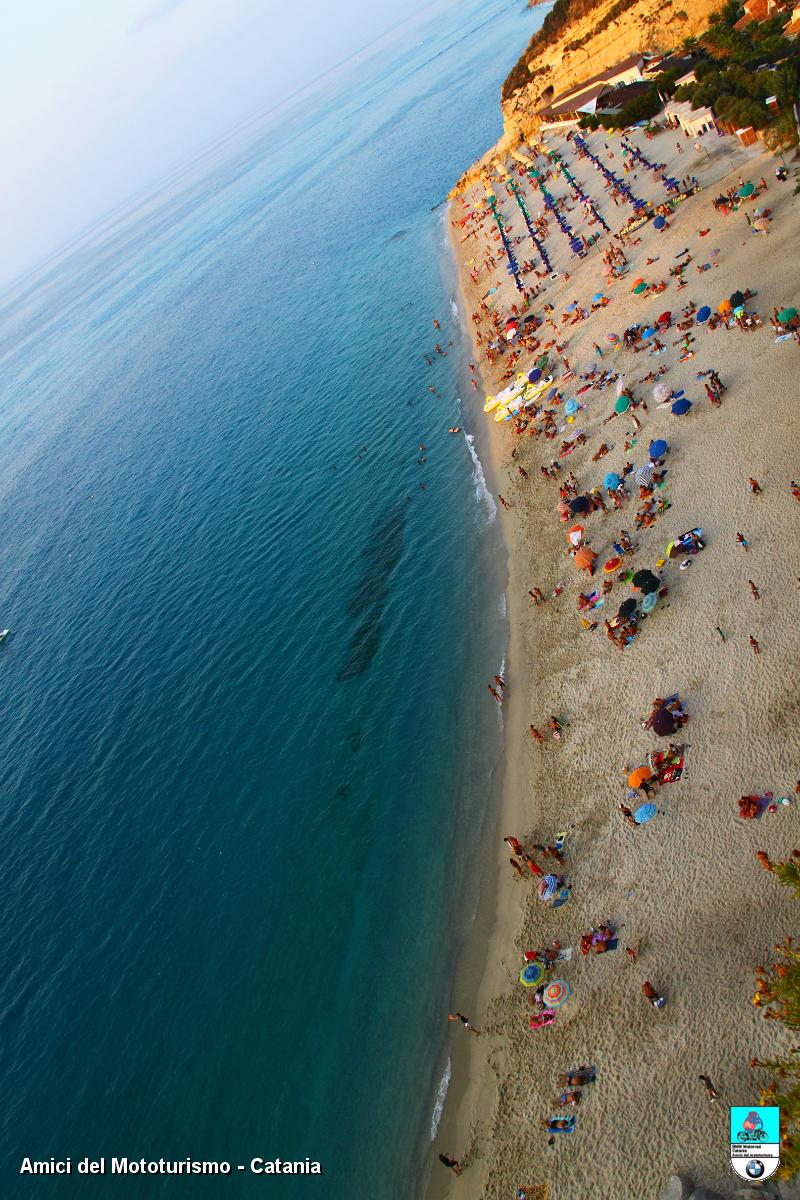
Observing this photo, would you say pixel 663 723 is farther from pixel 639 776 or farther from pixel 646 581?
pixel 646 581

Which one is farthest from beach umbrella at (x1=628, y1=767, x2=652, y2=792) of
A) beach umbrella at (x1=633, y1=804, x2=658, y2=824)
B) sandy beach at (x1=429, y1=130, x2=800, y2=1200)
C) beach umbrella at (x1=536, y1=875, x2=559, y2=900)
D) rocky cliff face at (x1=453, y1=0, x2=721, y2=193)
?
rocky cliff face at (x1=453, y1=0, x2=721, y2=193)

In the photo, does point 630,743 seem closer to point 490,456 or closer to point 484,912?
point 484,912

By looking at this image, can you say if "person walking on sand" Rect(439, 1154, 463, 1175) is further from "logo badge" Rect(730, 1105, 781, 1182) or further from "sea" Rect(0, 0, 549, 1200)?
"logo badge" Rect(730, 1105, 781, 1182)

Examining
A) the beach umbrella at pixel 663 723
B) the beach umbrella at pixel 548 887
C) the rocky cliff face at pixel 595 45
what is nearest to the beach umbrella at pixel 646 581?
the beach umbrella at pixel 663 723

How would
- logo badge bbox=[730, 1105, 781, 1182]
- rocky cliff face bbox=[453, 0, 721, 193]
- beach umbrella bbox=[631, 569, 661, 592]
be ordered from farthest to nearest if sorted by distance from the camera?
rocky cliff face bbox=[453, 0, 721, 193]
beach umbrella bbox=[631, 569, 661, 592]
logo badge bbox=[730, 1105, 781, 1182]

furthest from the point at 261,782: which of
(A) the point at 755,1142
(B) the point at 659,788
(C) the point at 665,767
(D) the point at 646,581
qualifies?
(A) the point at 755,1142

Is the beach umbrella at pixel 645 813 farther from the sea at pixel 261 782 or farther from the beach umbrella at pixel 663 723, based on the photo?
the sea at pixel 261 782

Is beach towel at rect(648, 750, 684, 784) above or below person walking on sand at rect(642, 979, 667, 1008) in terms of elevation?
above
